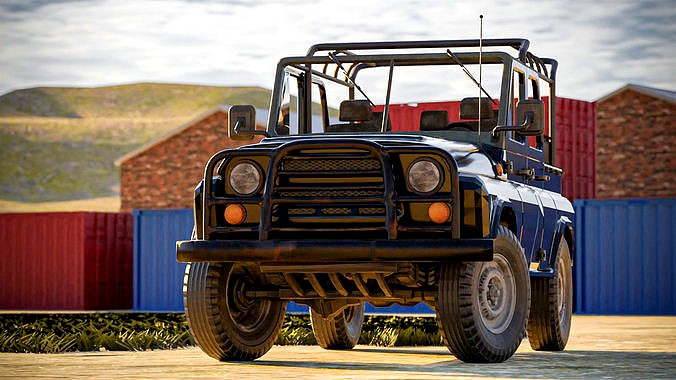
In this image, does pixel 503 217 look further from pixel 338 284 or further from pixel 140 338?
pixel 140 338

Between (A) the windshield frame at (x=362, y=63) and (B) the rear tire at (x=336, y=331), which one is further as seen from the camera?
(B) the rear tire at (x=336, y=331)

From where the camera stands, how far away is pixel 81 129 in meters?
158

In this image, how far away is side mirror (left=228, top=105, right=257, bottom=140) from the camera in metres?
12.9

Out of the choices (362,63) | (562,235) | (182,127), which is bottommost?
(562,235)

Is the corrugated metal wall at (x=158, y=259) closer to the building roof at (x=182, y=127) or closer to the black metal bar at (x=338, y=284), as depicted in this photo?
the building roof at (x=182, y=127)

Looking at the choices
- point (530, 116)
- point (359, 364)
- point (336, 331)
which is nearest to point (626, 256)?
point (336, 331)

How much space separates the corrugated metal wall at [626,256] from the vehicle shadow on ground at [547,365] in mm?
16856

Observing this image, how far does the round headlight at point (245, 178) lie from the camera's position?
11.8 metres

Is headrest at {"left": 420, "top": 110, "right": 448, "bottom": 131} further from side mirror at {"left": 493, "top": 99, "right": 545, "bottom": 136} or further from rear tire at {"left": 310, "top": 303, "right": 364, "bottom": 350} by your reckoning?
rear tire at {"left": 310, "top": 303, "right": 364, "bottom": 350}

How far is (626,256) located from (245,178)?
66.8 ft

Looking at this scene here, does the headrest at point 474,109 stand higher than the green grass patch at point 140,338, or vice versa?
the headrest at point 474,109

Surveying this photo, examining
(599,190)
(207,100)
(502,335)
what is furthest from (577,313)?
(207,100)

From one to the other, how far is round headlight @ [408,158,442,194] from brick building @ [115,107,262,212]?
115 feet

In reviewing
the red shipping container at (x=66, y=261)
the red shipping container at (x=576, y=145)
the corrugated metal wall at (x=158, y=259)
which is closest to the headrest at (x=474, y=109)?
the corrugated metal wall at (x=158, y=259)
